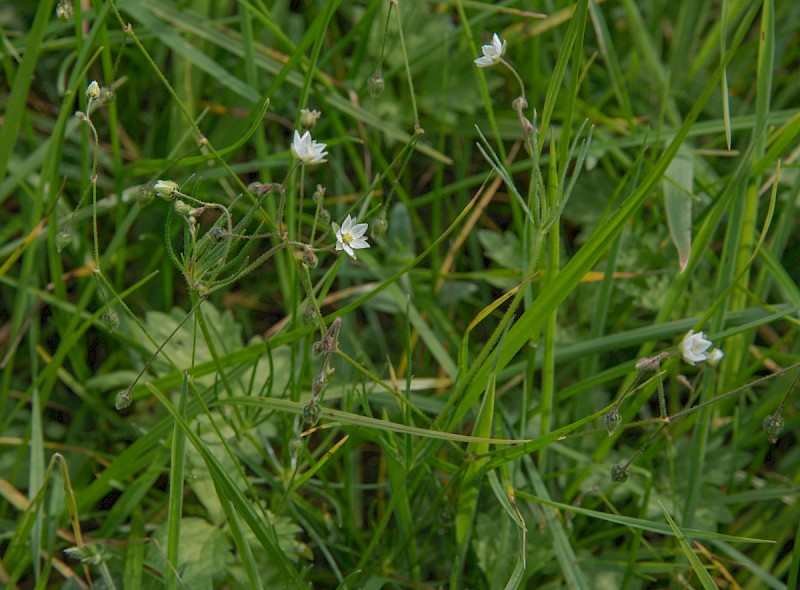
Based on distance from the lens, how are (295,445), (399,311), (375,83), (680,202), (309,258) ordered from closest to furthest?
1. (309,258)
2. (295,445)
3. (375,83)
4. (680,202)
5. (399,311)

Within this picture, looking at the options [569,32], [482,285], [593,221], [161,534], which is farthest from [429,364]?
[569,32]

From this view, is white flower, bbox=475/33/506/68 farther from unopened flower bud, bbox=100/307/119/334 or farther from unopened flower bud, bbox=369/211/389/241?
unopened flower bud, bbox=100/307/119/334

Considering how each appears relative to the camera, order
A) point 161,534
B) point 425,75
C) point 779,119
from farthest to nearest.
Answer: point 425,75
point 779,119
point 161,534

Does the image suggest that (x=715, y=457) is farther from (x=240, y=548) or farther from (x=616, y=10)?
(x=616, y=10)

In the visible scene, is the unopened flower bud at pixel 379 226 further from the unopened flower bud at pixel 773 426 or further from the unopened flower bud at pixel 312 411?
the unopened flower bud at pixel 773 426

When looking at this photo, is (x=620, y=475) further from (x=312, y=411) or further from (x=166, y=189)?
(x=166, y=189)

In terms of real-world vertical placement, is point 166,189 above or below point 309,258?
above

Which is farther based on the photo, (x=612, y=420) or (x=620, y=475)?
(x=620, y=475)

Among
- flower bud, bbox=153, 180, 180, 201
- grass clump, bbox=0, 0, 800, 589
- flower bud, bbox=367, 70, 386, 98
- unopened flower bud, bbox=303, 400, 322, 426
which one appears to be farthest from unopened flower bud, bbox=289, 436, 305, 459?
flower bud, bbox=367, 70, 386, 98

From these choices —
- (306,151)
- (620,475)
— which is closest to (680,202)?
(620,475)
